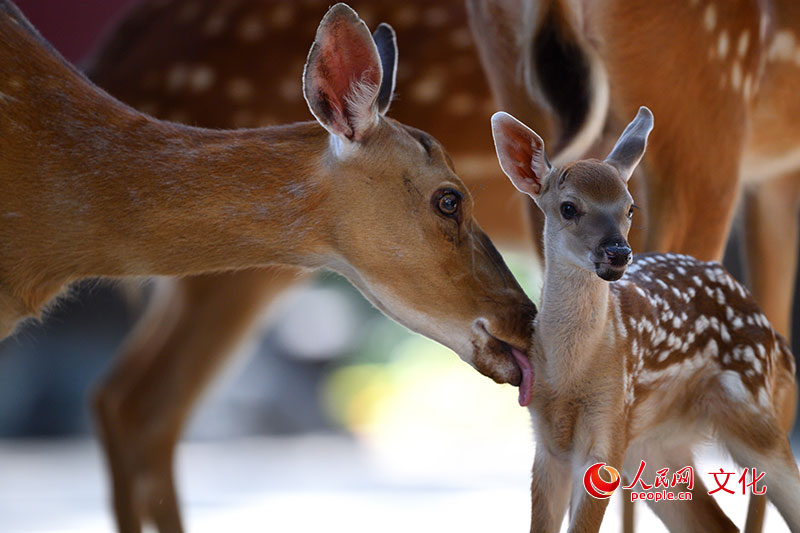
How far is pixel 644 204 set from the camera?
6.77 ft

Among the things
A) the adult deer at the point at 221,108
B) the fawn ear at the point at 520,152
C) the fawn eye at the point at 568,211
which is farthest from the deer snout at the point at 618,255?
the adult deer at the point at 221,108

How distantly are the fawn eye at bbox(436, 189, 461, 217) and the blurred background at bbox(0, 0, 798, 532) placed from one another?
0.32 meters

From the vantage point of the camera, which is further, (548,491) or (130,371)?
(130,371)

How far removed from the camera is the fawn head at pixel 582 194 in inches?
58.7

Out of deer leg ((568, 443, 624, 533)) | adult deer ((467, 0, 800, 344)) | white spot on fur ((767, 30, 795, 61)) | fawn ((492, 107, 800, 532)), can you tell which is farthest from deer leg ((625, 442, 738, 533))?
white spot on fur ((767, 30, 795, 61))

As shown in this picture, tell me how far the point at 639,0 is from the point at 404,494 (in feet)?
5.89

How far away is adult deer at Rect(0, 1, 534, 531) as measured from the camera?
5.59 ft

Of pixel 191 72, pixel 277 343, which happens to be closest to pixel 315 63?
pixel 191 72

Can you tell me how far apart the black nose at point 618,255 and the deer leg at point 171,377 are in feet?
4.20

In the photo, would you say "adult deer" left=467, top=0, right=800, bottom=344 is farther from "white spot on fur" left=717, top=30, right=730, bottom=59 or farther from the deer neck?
the deer neck

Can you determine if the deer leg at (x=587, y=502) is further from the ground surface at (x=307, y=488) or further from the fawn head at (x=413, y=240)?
the ground surface at (x=307, y=488)

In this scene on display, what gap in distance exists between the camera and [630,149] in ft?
5.45

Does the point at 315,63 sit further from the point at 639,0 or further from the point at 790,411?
the point at 790,411

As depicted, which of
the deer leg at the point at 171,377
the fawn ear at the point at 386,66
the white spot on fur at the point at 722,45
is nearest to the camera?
the fawn ear at the point at 386,66
